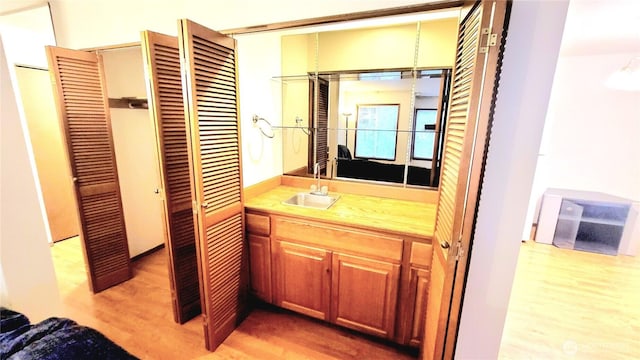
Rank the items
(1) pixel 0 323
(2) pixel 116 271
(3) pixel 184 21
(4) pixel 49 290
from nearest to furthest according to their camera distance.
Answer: (1) pixel 0 323
(3) pixel 184 21
(4) pixel 49 290
(2) pixel 116 271

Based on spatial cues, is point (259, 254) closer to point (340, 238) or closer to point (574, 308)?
point (340, 238)

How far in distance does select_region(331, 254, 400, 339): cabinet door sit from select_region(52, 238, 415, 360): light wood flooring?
0.14 m

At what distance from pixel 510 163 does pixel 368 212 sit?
926 mm

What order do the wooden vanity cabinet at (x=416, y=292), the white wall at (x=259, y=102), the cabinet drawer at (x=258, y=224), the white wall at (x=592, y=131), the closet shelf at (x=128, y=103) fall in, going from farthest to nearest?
the white wall at (x=592, y=131) < the closet shelf at (x=128, y=103) < the white wall at (x=259, y=102) < the cabinet drawer at (x=258, y=224) < the wooden vanity cabinet at (x=416, y=292)

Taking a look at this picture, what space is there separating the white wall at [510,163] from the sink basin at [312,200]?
115cm

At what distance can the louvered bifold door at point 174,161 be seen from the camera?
1.65m

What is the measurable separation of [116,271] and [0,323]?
151 cm

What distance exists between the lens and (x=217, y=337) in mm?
1775

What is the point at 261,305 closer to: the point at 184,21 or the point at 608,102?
the point at 184,21

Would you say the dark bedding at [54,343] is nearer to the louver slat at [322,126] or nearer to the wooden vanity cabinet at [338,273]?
the wooden vanity cabinet at [338,273]

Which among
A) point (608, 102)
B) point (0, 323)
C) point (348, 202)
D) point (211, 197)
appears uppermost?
point (608, 102)

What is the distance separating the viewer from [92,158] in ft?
7.20

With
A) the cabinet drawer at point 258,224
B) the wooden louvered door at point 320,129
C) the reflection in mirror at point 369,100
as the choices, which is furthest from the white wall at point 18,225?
the wooden louvered door at point 320,129

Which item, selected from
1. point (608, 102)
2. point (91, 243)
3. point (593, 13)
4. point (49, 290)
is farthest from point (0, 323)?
point (608, 102)
